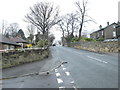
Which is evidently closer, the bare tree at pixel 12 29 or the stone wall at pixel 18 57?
the stone wall at pixel 18 57

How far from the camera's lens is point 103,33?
60.8m

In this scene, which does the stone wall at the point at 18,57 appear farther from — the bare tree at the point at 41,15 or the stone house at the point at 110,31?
the stone house at the point at 110,31

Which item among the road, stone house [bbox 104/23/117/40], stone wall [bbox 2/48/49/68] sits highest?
stone house [bbox 104/23/117/40]

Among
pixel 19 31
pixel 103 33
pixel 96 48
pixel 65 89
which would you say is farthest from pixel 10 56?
pixel 19 31

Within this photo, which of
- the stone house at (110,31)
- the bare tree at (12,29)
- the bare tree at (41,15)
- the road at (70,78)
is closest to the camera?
the road at (70,78)

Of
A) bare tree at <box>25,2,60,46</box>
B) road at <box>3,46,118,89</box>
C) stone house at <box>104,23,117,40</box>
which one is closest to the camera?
road at <box>3,46,118,89</box>

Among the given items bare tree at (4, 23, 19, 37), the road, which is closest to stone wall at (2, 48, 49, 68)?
the road

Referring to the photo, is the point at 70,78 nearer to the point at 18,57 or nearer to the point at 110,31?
the point at 18,57

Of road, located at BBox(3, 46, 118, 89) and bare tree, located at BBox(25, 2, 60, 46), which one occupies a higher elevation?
bare tree, located at BBox(25, 2, 60, 46)

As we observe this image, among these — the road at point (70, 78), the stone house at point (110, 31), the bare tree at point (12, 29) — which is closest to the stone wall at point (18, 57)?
the road at point (70, 78)

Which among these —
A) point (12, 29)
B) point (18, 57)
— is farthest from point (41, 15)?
point (12, 29)

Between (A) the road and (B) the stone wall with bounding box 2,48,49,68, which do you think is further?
(B) the stone wall with bounding box 2,48,49,68

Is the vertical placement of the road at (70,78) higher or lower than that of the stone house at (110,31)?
lower

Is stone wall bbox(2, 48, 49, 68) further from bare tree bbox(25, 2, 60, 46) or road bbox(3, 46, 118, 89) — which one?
bare tree bbox(25, 2, 60, 46)
